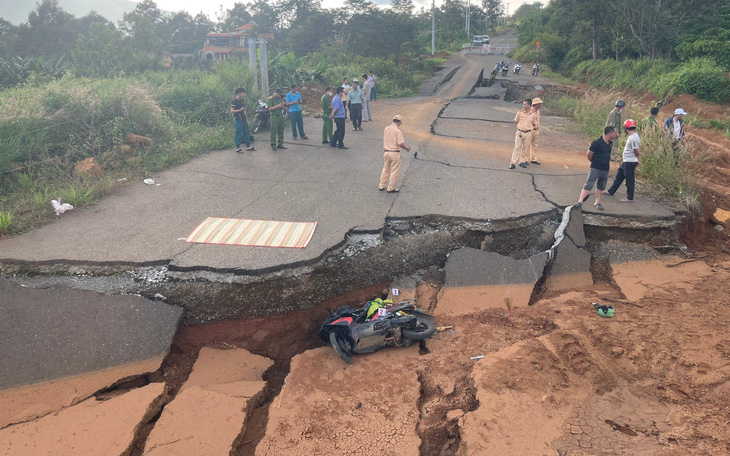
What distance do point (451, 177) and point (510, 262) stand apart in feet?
9.97

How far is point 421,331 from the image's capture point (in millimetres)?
4766

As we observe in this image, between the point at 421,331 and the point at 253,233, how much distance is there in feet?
8.78

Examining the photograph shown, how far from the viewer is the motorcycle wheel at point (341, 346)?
445 cm

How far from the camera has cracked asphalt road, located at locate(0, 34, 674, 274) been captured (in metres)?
5.43

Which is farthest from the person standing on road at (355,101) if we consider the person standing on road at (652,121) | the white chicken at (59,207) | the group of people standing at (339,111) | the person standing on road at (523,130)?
the white chicken at (59,207)

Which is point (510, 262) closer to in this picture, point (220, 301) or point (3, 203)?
point (220, 301)

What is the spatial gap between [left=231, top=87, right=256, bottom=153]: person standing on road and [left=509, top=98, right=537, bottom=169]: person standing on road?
5.96m

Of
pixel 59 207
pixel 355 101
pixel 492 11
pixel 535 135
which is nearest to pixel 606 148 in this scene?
pixel 535 135

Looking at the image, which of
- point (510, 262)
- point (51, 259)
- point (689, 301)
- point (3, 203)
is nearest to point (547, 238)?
point (510, 262)

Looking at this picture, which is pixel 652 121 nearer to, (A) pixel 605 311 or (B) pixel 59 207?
(A) pixel 605 311

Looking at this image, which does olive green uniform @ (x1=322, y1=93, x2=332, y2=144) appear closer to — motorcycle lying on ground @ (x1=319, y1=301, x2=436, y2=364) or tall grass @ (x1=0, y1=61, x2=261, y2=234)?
tall grass @ (x1=0, y1=61, x2=261, y2=234)

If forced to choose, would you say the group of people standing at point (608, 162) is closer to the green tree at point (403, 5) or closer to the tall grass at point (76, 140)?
the tall grass at point (76, 140)

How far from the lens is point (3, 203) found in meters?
6.84

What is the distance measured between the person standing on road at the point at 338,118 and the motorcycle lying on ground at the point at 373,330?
22.0 feet
